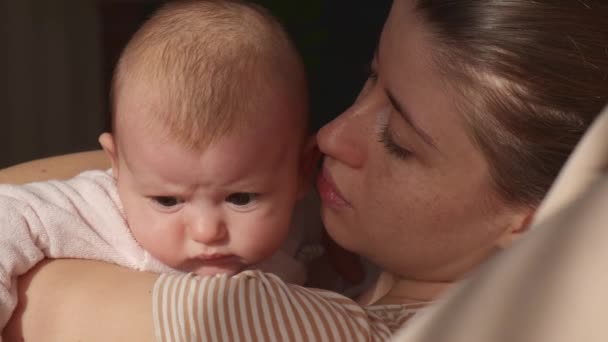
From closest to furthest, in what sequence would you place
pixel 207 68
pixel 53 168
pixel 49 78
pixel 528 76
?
pixel 528 76
pixel 207 68
pixel 53 168
pixel 49 78

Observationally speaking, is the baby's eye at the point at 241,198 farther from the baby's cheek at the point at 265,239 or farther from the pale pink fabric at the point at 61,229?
the pale pink fabric at the point at 61,229

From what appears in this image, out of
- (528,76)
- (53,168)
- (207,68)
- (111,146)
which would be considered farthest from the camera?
(53,168)

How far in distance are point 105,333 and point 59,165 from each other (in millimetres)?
533

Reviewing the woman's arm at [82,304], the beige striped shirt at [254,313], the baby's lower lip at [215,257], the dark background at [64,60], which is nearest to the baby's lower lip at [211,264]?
the baby's lower lip at [215,257]

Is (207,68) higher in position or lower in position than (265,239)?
higher

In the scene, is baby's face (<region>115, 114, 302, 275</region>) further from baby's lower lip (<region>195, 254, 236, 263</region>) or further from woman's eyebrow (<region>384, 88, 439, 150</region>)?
woman's eyebrow (<region>384, 88, 439, 150</region>)

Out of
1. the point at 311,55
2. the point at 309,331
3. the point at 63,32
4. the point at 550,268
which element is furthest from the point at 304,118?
the point at 63,32

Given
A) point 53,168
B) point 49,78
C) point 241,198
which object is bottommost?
point 49,78

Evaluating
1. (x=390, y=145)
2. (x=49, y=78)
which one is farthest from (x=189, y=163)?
(x=49, y=78)

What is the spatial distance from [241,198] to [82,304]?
267 mm

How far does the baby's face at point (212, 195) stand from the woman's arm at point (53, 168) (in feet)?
0.78

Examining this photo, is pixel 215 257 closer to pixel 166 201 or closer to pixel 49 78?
pixel 166 201

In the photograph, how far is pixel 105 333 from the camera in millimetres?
1094

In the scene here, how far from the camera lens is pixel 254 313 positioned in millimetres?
997
